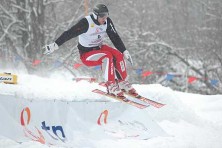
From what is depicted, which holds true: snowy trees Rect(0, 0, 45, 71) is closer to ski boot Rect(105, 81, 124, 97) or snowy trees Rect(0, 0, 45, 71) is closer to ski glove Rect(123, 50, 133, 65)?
ski glove Rect(123, 50, 133, 65)

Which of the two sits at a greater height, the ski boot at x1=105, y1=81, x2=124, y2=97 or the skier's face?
the skier's face

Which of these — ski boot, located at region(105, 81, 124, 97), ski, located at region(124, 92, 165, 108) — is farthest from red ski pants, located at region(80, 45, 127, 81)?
ski, located at region(124, 92, 165, 108)

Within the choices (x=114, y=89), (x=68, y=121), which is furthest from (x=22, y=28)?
(x=68, y=121)

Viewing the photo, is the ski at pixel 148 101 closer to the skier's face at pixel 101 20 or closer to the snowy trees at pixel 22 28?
the skier's face at pixel 101 20

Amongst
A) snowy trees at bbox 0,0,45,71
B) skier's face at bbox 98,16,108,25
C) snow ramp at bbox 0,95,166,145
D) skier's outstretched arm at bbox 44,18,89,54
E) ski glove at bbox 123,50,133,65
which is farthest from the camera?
snowy trees at bbox 0,0,45,71

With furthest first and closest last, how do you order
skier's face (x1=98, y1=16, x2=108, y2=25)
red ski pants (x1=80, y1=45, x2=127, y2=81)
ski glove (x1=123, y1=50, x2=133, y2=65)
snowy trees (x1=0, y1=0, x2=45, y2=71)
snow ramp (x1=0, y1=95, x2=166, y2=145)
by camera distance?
snowy trees (x1=0, y1=0, x2=45, y2=71)
ski glove (x1=123, y1=50, x2=133, y2=65)
red ski pants (x1=80, y1=45, x2=127, y2=81)
skier's face (x1=98, y1=16, x2=108, y2=25)
snow ramp (x1=0, y1=95, x2=166, y2=145)

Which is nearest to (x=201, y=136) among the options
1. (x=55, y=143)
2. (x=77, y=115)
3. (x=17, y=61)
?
(x=77, y=115)

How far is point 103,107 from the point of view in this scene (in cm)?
718

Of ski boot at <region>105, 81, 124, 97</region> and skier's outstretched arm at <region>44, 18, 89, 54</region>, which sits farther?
ski boot at <region>105, 81, 124, 97</region>

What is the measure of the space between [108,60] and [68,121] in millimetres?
1740

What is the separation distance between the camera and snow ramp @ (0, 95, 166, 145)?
19.9ft

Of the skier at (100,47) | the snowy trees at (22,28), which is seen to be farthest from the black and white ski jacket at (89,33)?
the snowy trees at (22,28)

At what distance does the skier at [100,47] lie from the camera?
7.68 m

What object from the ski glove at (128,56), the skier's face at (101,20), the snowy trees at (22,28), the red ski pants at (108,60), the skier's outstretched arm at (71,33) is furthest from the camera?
the snowy trees at (22,28)
